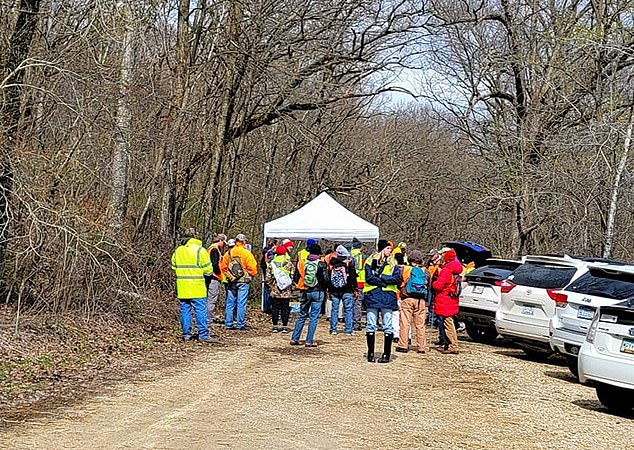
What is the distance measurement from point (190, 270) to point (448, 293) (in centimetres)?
455

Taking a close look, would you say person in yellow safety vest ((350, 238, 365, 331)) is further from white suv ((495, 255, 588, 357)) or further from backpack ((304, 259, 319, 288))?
backpack ((304, 259, 319, 288))

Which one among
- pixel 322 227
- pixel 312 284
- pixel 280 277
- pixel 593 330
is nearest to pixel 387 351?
pixel 312 284

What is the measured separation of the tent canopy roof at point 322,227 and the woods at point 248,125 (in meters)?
1.88

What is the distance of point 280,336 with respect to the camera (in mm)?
18234

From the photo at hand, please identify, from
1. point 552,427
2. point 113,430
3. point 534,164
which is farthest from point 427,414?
point 534,164

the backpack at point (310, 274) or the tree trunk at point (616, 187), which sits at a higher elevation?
the tree trunk at point (616, 187)

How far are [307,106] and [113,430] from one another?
16.4 meters

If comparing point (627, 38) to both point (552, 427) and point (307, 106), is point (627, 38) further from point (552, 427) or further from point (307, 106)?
point (552, 427)

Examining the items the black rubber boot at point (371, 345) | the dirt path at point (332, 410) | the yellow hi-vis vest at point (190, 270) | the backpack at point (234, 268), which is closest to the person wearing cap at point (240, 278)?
the backpack at point (234, 268)

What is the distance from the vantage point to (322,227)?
2358 centimetres

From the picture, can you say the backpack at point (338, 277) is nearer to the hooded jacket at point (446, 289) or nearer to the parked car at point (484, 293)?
the hooded jacket at point (446, 289)

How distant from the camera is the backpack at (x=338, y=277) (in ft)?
54.7

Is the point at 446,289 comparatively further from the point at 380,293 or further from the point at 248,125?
the point at 248,125

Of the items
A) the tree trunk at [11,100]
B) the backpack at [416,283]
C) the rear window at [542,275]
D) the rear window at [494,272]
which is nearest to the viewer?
the tree trunk at [11,100]
